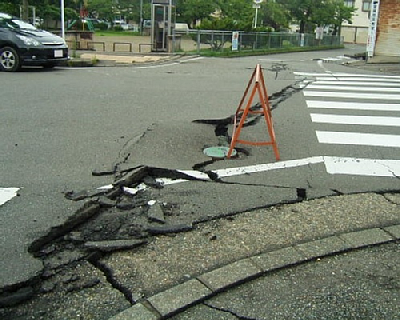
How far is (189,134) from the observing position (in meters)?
6.87

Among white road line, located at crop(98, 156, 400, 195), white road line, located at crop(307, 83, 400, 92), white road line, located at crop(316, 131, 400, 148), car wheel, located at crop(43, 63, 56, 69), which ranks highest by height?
car wheel, located at crop(43, 63, 56, 69)

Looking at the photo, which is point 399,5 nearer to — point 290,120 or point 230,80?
point 230,80

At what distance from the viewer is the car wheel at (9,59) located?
14.2 m

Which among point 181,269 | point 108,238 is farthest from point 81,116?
point 181,269

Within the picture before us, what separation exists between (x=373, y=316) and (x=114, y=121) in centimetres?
571

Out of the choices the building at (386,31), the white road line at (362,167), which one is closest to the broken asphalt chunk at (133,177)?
the white road line at (362,167)

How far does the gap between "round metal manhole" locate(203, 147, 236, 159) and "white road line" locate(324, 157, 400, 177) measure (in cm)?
130

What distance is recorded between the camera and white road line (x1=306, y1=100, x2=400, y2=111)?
9461 millimetres

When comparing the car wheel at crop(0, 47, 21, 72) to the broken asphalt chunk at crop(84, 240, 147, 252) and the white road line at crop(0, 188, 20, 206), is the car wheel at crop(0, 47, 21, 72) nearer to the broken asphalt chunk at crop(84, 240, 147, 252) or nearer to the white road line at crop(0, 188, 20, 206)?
the white road line at crop(0, 188, 20, 206)

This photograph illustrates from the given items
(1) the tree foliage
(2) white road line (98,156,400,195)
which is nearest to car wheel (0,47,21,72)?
(2) white road line (98,156,400,195)

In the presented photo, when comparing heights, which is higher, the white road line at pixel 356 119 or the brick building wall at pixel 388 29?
the brick building wall at pixel 388 29

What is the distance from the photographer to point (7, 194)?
4.48 m

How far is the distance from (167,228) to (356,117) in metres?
5.79

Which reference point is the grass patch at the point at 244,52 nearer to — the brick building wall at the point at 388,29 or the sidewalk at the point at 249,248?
the brick building wall at the point at 388,29
